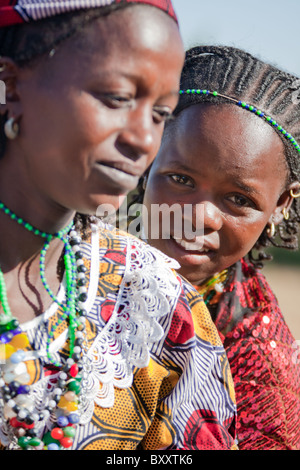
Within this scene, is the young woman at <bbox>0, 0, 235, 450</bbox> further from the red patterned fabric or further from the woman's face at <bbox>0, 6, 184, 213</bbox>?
the red patterned fabric

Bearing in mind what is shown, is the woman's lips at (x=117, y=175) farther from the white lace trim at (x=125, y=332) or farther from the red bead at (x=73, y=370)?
the red bead at (x=73, y=370)

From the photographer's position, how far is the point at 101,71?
1.36 metres

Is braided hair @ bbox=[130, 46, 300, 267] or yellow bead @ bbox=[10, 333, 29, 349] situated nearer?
yellow bead @ bbox=[10, 333, 29, 349]

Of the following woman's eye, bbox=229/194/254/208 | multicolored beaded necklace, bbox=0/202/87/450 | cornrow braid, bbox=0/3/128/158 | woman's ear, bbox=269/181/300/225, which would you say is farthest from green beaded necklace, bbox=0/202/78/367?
woman's ear, bbox=269/181/300/225

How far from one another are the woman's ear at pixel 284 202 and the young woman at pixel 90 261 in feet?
3.59

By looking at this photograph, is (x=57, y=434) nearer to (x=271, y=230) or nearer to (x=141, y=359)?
(x=141, y=359)

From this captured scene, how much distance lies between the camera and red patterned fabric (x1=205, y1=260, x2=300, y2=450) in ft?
8.56

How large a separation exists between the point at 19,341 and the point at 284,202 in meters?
1.73

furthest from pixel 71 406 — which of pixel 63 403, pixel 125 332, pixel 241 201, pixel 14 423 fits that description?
pixel 241 201

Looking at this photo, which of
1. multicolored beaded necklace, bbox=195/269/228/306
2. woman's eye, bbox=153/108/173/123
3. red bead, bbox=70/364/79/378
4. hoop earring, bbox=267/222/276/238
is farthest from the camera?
hoop earring, bbox=267/222/276/238

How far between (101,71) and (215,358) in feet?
3.23

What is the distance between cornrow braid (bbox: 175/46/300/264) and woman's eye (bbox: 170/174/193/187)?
29 centimetres

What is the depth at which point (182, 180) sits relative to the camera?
2.57 meters

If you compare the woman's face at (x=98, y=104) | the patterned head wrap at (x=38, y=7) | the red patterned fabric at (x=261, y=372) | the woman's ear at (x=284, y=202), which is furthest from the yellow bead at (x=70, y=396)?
the woman's ear at (x=284, y=202)
